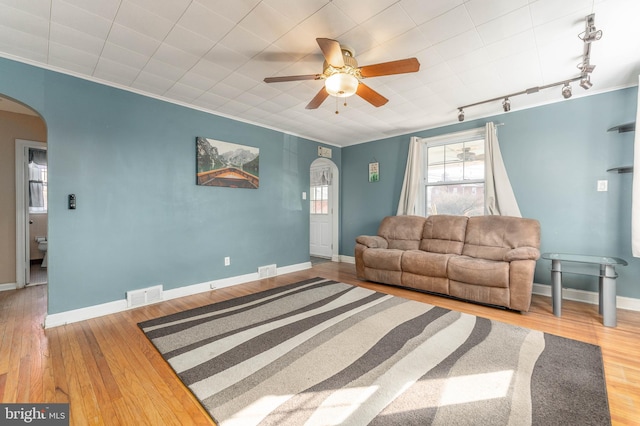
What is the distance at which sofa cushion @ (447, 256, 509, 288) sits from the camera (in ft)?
9.64

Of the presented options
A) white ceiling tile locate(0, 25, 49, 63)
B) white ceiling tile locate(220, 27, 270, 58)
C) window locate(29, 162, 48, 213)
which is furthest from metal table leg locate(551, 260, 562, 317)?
window locate(29, 162, 48, 213)

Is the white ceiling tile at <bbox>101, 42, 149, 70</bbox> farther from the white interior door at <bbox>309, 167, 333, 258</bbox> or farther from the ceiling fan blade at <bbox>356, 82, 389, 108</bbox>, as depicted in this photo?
the white interior door at <bbox>309, 167, 333, 258</bbox>

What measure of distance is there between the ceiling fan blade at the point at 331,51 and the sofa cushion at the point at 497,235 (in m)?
2.90

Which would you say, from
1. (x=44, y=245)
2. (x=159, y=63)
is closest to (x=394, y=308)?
(x=159, y=63)

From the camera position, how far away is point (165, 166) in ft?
11.0

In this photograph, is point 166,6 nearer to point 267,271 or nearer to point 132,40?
point 132,40

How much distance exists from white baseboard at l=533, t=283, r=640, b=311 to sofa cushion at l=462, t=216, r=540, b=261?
0.70 meters

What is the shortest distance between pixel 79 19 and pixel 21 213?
3368 millimetres

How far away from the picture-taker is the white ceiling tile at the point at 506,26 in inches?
75.0

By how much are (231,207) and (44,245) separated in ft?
12.4

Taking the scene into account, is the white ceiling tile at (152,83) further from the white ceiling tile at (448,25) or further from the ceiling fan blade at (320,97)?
the white ceiling tile at (448,25)

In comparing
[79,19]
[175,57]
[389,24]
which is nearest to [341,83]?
[389,24]

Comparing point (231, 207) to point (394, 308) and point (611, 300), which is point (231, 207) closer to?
point (394, 308)

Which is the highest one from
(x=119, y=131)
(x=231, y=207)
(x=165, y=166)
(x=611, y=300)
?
(x=119, y=131)
